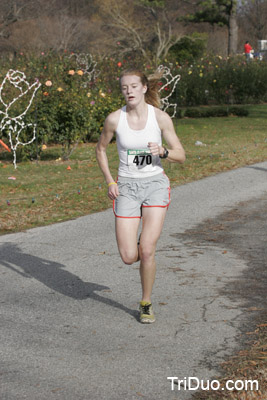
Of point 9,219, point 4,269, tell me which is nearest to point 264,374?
point 4,269

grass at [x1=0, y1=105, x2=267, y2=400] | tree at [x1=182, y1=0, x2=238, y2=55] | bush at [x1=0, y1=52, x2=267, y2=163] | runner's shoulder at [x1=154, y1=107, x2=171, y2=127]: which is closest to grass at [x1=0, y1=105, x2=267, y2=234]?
grass at [x1=0, y1=105, x2=267, y2=400]

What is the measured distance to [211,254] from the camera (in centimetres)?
709

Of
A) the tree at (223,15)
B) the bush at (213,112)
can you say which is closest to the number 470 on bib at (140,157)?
the bush at (213,112)

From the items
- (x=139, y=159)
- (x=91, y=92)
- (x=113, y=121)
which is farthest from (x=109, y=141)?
(x=91, y=92)

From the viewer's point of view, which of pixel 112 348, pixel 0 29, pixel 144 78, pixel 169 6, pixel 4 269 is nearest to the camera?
pixel 112 348

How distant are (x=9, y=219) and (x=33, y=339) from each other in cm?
438

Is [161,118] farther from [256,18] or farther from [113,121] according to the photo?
[256,18]

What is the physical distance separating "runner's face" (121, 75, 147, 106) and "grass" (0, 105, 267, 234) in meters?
3.91

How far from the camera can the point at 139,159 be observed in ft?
16.1

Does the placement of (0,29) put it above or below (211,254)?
above

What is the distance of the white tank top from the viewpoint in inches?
192

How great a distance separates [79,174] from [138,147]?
26.9 feet

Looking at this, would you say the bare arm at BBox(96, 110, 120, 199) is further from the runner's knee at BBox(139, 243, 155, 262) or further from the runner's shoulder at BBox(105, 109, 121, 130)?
the runner's knee at BBox(139, 243, 155, 262)

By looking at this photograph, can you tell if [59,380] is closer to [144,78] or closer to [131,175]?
[131,175]
